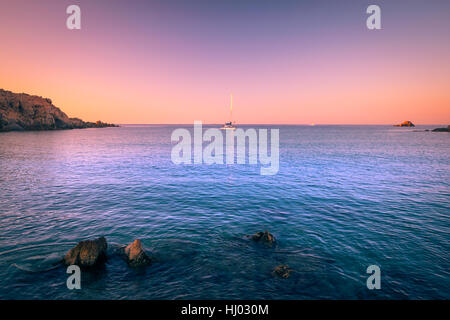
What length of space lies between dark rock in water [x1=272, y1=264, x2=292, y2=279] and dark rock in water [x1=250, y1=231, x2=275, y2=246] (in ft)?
9.14

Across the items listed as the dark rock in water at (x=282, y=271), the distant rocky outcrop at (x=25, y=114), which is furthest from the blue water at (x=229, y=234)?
the distant rocky outcrop at (x=25, y=114)

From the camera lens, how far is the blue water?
34.8ft

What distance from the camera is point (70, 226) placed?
56.2 ft

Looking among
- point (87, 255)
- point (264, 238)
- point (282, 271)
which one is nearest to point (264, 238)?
point (264, 238)

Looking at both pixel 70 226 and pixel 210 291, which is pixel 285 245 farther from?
pixel 70 226

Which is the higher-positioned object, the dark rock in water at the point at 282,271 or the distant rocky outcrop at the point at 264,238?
the distant rocky outcrop at the point at 264,238

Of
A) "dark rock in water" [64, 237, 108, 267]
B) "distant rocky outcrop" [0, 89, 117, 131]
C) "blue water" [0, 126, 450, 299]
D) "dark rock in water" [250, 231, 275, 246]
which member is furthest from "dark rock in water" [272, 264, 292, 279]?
"distant rocky outcrop" [0, 89, 117, 131]

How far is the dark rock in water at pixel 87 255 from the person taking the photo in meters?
12.0

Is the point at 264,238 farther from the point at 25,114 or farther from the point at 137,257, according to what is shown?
the point at 25,114

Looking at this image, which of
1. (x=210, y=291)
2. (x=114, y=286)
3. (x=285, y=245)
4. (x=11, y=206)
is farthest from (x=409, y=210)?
(x=11, y=206)

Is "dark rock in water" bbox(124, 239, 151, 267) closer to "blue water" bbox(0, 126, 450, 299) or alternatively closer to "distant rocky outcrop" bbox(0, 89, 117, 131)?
"blue water" bbox(0, 126, 450, 299)

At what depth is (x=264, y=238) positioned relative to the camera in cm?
1514

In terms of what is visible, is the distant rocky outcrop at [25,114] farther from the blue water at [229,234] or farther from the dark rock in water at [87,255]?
the dark rock in water at [87,255]
